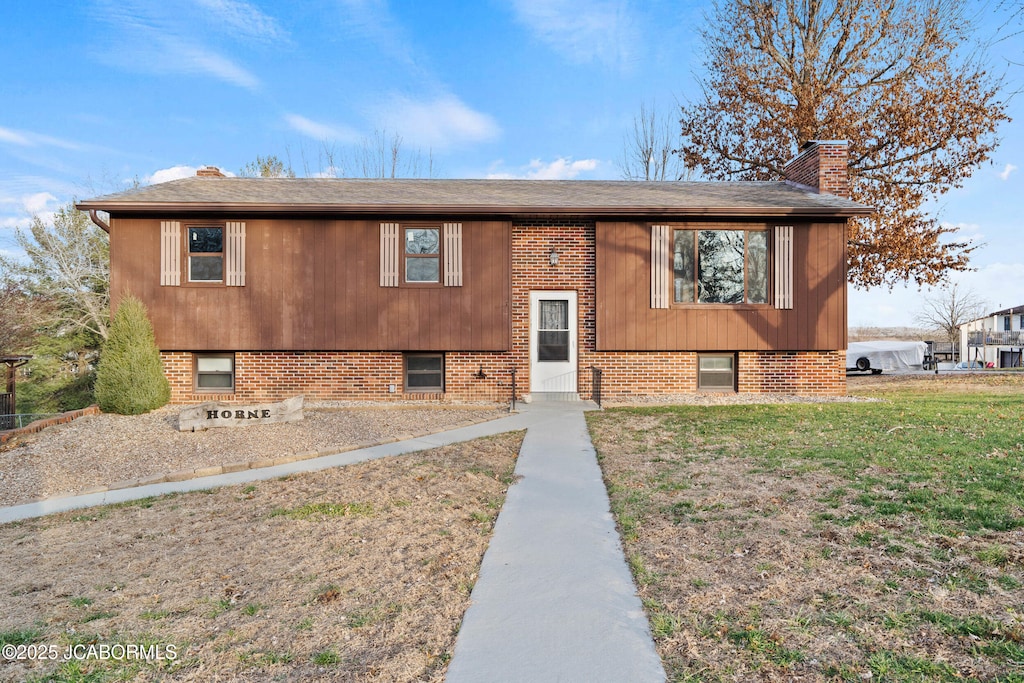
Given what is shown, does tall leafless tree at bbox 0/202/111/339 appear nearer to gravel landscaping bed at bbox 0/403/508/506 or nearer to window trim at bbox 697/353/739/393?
gravel landscaping bed at bbox 0/403/508/506

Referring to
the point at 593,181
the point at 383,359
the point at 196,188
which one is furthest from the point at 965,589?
the point at 196,188

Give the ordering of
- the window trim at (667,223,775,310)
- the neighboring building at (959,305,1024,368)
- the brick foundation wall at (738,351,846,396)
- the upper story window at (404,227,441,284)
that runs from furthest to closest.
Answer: the neighboring building at (959,305,1024,368), the brick foundation wall at (738,351,846,396), the window trim at (667,223,775,310), the upper story window at (404,227,441,284)

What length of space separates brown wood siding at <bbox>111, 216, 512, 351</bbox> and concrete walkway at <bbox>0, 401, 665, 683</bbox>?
5.55 meters

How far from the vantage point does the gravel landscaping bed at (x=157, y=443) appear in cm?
658

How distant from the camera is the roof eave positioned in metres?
11.5

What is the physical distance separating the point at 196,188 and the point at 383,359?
585 centimetres

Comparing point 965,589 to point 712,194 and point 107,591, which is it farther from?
point 712,194

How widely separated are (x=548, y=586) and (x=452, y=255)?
9253 mm

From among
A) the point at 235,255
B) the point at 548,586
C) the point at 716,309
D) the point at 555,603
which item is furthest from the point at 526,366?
the point at 555,603

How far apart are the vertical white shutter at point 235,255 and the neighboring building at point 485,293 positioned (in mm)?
29

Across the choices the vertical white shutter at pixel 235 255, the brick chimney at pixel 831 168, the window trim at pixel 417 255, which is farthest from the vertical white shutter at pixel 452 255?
the brick chimney at pixel 831 168

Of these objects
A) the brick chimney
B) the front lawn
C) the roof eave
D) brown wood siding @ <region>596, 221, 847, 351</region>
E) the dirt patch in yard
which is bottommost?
the dirt patch in yard

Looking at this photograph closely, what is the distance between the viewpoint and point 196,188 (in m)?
12.9

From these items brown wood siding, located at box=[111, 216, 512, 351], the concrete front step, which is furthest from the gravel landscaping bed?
brown wood siding, located at box=[111, 216, 512, 351]
